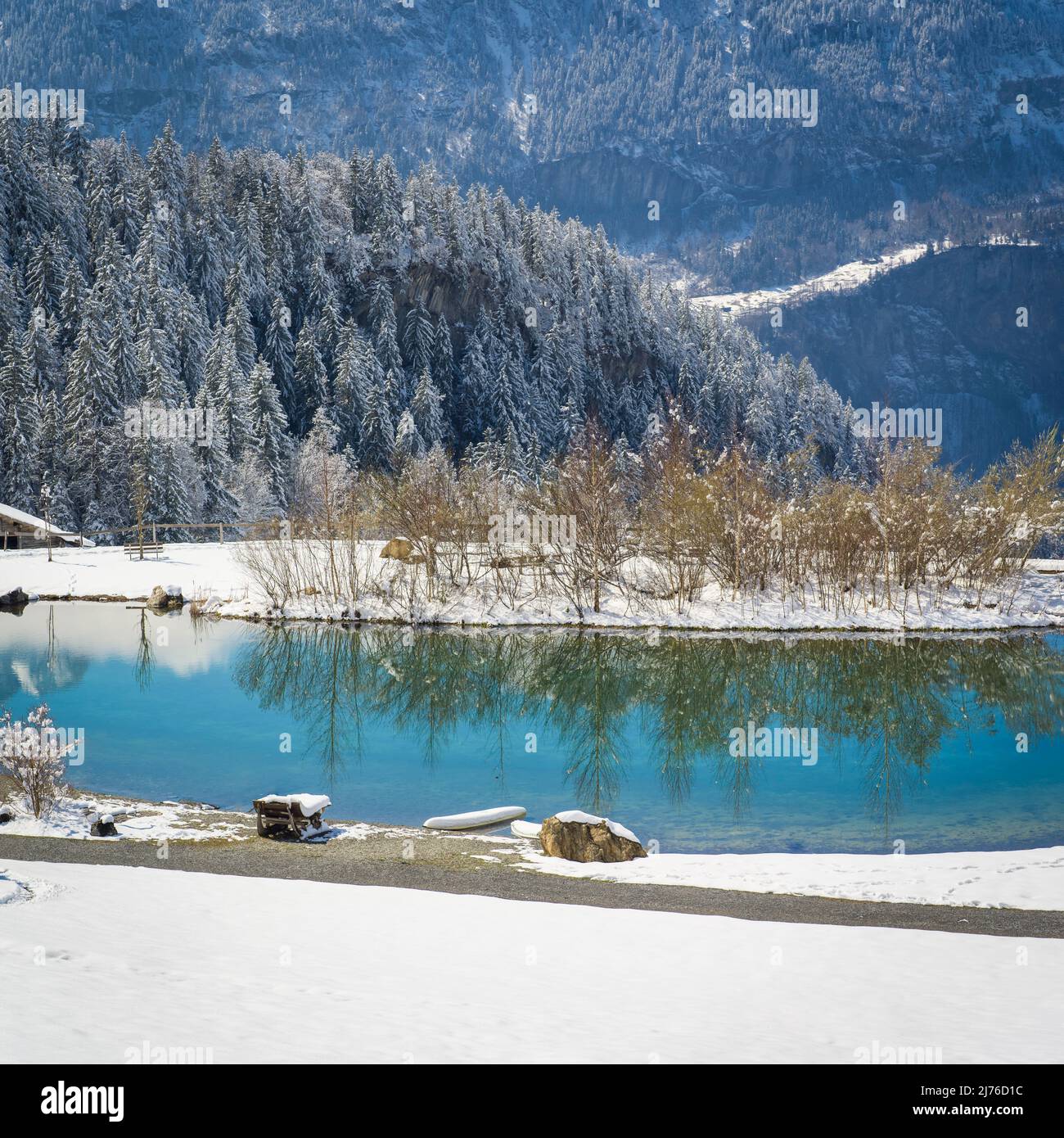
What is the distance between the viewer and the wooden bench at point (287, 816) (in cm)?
1677

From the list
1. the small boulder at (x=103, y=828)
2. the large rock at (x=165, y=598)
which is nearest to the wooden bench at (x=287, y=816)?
the small boulder at (x=103, y=828)

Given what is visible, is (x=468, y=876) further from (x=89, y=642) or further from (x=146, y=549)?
(x=146, y=549)

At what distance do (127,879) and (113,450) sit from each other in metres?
70.1

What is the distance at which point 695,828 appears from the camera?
1902 centimetres

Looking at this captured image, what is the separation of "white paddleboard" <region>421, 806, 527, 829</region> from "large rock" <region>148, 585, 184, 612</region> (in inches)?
1323

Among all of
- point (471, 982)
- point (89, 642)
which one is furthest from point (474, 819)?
point (89, 642)

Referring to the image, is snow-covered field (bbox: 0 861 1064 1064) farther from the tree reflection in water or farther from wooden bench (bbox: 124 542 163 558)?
wooden bench (bbox: 124 542 163 558)

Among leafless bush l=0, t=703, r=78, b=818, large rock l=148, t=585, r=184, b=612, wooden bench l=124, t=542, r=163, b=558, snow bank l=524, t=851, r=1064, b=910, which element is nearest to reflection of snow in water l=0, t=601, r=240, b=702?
large rock l=148, t=585, r=184, b=612

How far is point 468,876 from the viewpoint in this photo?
47.8 feet

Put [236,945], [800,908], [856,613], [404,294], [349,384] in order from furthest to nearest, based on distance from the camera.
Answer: [404,294] → [349,384] → [856,613] → [800,908] → [236,945]

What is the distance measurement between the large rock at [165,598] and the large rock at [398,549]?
30.1 ft

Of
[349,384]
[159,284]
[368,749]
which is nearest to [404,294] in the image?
[349,384]

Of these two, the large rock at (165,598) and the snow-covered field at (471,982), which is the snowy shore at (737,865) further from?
the large rock at (165,598)
